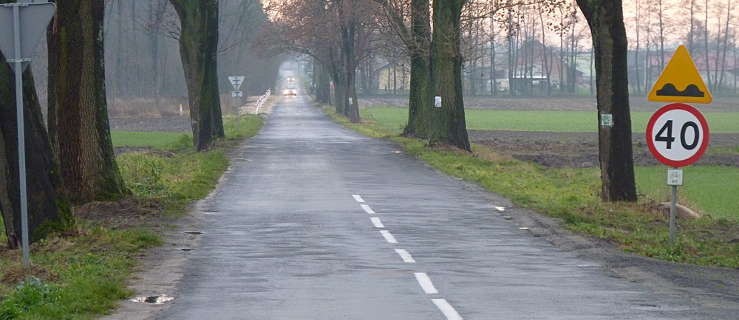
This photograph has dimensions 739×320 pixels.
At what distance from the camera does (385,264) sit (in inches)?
591

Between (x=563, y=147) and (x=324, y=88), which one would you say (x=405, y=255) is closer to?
(x=563, y=147)

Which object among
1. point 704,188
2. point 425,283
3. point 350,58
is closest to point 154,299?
point 425,283

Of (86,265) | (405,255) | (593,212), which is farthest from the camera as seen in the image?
(593,212)

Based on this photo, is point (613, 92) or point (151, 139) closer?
point (613, 92)

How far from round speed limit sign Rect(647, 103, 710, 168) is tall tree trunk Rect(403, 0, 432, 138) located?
2944cm

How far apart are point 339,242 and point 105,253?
10.8 feet

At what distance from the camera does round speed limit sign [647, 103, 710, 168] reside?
52.6 ft

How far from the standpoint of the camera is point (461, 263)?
49.9 ft

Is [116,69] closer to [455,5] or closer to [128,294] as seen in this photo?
[455,5]

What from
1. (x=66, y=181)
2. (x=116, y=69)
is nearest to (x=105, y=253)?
(x=66, y=181)

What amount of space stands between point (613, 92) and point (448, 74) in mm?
18590

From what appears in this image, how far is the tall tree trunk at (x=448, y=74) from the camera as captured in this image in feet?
135

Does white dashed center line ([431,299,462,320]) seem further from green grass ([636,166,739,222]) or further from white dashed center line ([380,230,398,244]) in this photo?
green grass ([636,166,739,222])

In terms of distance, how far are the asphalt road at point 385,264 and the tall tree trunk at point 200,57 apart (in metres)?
16.1
